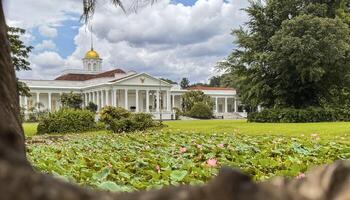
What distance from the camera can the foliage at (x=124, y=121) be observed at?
72.4 feet

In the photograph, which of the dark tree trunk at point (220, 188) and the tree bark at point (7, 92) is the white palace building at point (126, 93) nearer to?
the tree bark at point (7, 92)

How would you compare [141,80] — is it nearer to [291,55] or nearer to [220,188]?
[291,55]

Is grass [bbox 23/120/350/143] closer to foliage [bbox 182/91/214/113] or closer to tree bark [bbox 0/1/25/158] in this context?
tree bark [bbox 0/1/25/158]

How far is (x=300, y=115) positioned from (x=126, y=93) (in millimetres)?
39324

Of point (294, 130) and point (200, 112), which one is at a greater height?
point (200, 112)

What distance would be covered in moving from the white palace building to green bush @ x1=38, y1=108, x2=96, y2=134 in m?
32.1

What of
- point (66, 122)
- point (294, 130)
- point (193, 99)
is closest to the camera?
point (294, 130)

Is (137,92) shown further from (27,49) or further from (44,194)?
(44,194)

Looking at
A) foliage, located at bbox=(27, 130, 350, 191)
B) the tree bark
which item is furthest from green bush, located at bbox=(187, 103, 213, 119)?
the tree bark

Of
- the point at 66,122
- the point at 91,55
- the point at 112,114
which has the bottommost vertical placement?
the point at 66,122

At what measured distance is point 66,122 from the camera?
86.7 ft

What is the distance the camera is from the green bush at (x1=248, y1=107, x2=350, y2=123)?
29531mm

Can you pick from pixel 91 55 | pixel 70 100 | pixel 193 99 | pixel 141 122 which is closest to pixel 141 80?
pixel 193 99

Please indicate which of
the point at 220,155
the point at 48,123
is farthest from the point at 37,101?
the point at 220,155
